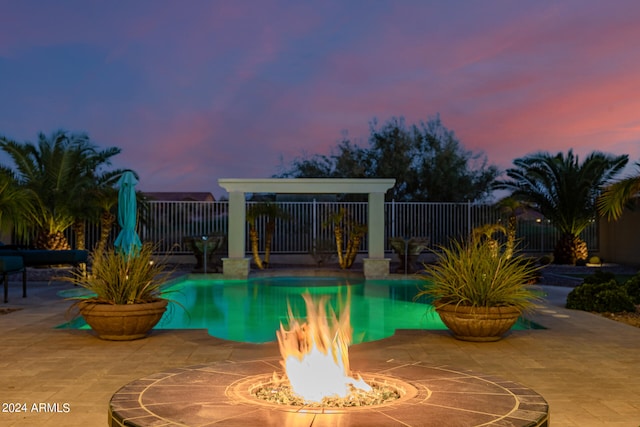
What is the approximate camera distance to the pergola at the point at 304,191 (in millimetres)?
15797

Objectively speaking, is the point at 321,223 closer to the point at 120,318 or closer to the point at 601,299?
the point at 601,299

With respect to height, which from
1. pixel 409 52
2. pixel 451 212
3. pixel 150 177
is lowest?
pixel 451 212

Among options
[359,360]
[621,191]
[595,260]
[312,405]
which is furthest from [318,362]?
[595,260]

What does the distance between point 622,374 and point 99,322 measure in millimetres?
4760

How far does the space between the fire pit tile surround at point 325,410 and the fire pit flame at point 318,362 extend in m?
0.26

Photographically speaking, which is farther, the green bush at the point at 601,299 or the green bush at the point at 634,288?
the green bush at the point at 634,288

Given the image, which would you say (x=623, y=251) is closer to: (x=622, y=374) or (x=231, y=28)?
(x=231, y=28)

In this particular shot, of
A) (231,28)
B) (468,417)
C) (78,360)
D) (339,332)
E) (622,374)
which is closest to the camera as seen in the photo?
(468,417)

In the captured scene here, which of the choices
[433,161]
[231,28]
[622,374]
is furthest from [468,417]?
[433,161]

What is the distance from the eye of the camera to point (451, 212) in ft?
71.5

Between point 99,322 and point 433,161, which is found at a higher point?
point 433,161

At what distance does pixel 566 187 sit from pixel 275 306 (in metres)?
12.0

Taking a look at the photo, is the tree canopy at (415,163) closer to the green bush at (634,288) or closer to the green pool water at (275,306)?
the green pool water at (275,306)

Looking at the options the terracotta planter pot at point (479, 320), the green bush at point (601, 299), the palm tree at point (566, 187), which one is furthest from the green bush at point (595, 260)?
the terracotta planter pot at point (479, 320)
